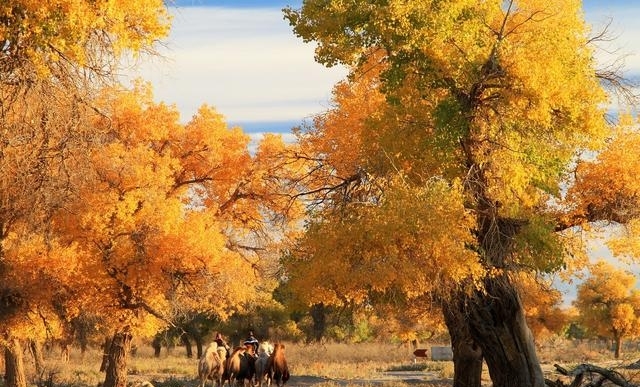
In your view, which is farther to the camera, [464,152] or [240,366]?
[240,366]

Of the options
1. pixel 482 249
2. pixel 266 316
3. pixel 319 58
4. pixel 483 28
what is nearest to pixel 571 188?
pixel 482 249

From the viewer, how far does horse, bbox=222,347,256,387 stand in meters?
30.5

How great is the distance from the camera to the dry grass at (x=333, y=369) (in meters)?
35.8

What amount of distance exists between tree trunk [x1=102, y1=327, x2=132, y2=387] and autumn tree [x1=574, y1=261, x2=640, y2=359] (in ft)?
168

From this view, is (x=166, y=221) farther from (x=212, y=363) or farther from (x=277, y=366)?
(x=277, y=366)

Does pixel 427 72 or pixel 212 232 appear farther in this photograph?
pixel 212 232

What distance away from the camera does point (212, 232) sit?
30.6 meters

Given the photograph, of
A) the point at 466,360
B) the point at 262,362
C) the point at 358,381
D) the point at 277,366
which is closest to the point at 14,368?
the point at 262,362

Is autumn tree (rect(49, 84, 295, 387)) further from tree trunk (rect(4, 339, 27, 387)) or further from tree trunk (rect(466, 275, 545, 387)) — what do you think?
tree trunk (rect(466, 275, 545, 387))

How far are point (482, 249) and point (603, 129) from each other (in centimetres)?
383

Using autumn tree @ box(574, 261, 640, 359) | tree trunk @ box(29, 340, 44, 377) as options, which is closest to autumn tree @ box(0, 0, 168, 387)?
tree trunk @ box(29, 340, 44, 377)

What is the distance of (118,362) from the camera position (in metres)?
31.9

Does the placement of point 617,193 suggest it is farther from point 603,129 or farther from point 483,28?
point 483,28

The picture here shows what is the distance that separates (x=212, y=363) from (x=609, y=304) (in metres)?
53.4
